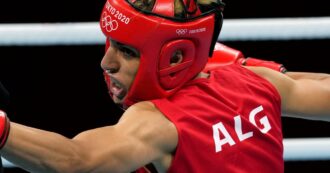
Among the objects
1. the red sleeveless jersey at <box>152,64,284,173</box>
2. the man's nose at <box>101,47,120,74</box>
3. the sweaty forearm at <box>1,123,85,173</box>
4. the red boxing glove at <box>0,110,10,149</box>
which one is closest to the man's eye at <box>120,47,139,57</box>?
the man's nose at <box>101,47,120,74</box>

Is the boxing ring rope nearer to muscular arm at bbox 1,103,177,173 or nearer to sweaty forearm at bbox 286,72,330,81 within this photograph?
sweaty forearm at bbox 286,72,330,81

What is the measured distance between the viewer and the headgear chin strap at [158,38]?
1764 mm

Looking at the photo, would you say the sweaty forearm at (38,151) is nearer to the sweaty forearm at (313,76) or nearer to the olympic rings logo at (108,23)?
the olympic rings logo at (108,23)

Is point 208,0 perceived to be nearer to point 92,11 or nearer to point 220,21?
point 220,21

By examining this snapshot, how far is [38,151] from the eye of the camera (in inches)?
58.0

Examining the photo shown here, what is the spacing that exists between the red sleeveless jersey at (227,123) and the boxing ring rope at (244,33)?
2.02 feet

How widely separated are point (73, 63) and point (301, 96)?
0.98 meters

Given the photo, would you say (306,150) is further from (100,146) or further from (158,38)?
(100,146)

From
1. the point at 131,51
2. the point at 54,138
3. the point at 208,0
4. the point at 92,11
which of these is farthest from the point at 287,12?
the point at 54,138

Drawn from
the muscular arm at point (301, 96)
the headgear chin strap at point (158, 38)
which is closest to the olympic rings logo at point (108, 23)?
the headgear chin strap at point (158, 38)

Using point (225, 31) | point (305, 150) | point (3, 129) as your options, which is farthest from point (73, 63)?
point (3, 129)

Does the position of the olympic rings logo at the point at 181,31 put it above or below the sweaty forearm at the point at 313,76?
above

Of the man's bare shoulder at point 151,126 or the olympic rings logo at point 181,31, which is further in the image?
the olympic rings logo at point 181,31

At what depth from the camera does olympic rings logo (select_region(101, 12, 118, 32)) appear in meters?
1.79
